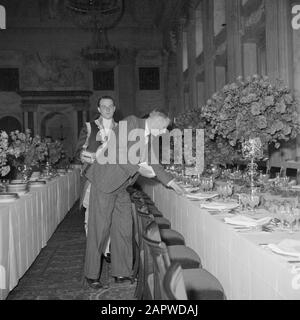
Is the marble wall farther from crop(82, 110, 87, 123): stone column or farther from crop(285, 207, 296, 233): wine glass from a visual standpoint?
crop(285, 207, 296, 233): wine glass

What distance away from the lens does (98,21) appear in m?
14.5

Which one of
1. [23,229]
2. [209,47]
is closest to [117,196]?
[23,229]

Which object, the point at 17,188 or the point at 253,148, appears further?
the point at 17,188

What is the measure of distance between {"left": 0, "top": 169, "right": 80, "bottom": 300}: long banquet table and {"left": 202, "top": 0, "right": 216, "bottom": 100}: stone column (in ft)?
24.5

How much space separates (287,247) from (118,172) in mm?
2070

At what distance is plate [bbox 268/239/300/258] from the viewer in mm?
1997

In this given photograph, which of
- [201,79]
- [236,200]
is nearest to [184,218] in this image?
[236,200]

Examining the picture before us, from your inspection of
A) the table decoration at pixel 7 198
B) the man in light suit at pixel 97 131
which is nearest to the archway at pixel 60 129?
the man in light suit at pixel 97 131

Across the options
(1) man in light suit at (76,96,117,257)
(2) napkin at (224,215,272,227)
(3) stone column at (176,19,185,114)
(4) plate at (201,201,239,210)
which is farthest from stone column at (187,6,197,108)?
(2) napkin at (224,215,272,227)

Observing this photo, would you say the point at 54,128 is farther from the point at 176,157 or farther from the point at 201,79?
the point at 176,157

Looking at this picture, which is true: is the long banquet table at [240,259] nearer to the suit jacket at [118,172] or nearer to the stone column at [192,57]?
the suit jacket at [118,172]

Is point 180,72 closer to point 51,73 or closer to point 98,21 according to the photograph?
point 98,21

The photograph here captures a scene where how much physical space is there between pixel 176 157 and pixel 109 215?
2975 millimetres
